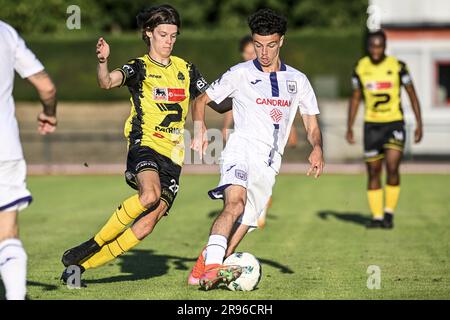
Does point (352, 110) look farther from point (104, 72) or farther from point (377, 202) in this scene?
point (104, 72)

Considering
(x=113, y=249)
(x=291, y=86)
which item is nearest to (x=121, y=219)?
(x=113, y=249)

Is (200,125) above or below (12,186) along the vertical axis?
above

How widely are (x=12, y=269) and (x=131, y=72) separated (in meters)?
2.52

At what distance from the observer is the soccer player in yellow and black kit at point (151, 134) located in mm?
8672

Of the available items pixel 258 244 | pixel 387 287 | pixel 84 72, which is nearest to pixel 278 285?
pixel 387 287

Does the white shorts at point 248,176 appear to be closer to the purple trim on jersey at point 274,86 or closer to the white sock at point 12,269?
the purple trim on jersey at point 274,86

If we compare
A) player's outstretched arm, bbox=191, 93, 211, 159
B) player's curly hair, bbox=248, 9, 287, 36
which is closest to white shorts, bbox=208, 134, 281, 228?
player's outstretched arm, bbox=191, 93, 211, 159

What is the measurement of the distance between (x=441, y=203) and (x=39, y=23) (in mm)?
22793

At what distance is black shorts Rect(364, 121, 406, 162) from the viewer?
545 inches

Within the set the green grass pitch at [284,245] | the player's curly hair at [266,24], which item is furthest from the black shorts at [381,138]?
the player's curly hair at [266,24]

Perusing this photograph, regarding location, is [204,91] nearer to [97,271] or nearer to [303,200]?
[97,271]

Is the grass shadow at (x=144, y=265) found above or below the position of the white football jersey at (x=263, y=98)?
below

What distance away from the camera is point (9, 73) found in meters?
6.70
